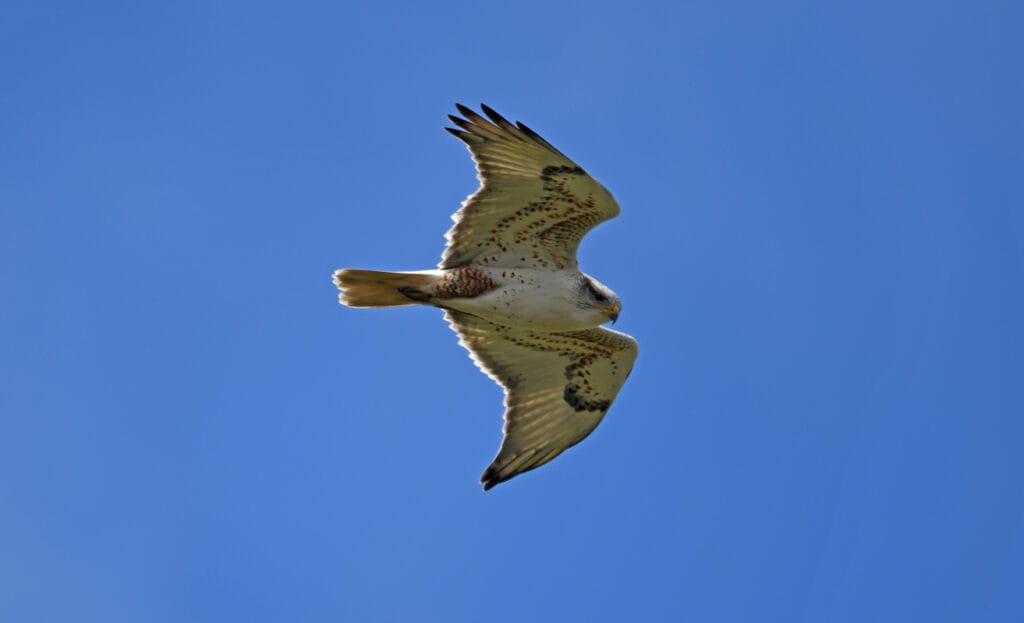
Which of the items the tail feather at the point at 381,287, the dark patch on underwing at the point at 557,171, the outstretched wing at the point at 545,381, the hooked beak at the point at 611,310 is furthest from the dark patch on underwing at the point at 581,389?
the dark patch on underwing at the point at 557,171

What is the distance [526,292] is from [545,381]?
1.26 metres

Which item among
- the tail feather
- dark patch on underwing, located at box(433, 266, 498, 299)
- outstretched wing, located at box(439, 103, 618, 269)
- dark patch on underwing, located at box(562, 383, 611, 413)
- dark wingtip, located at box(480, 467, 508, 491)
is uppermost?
outstretched wing, located at box(439, 103, 618, 269)

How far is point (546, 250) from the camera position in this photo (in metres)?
10.9

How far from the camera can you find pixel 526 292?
35.6 ft

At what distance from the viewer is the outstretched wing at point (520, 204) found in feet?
33.8

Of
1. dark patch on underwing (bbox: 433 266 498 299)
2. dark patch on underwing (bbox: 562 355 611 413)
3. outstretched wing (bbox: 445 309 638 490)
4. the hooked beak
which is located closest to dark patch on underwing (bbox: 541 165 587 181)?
dark patch on underwing (bbox: 433 266 498 299)

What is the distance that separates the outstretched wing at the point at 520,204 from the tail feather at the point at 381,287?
332 millimetres

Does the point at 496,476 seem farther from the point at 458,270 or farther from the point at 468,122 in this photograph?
the point at 468,122

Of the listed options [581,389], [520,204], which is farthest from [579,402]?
[520,204]

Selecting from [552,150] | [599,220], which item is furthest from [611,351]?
[552,150]

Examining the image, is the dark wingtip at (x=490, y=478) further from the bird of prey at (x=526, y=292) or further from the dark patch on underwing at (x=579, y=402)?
the dark patch on underwing at (x=579, y=402)

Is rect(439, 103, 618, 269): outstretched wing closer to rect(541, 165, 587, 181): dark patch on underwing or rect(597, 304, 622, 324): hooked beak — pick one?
rect(541, 165, 587, 181): dark patch on underwing

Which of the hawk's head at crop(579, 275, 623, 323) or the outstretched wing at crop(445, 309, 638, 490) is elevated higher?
the hawk's head at crop(579, 275, 623, 323)

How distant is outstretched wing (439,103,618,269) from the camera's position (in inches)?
406
